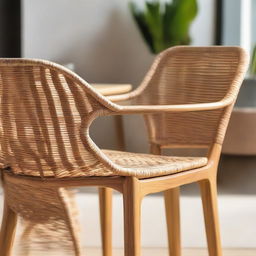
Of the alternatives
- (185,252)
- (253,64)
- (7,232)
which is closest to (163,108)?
(7,232)

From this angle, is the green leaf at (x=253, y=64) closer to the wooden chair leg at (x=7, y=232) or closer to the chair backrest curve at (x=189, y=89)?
the chair backrest curve at (x=189, y=89)

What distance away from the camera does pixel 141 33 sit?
3.64 metres

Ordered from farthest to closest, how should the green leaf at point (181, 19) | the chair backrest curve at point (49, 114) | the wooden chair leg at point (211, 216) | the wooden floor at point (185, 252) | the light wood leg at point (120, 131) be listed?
the green leaf at point (181, 19) < the light wood leg at point (120, 131) < the wooden floor at point (185, 252) < the wooden chair leg at point (211, 216) < the chair backrest curve at point (49, 114)

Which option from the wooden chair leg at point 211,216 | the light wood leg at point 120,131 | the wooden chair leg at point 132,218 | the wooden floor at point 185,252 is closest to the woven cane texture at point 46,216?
the wooden chair leg at point 132,218

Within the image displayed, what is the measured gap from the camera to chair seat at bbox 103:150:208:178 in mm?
1705

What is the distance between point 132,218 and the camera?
5.40ft

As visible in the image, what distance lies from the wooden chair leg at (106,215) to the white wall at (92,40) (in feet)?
4.83

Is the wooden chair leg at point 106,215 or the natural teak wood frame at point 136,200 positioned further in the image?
the wooden chair leg at point 106,215

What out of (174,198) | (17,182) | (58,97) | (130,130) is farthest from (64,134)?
(130,130)

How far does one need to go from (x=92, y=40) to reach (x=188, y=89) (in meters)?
1.53

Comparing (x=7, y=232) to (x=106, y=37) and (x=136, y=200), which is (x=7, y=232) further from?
(x=106, y=37)

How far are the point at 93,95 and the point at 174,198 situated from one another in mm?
658

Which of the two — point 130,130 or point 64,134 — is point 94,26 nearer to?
point 130,130

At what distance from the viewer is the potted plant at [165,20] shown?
11.5 ft
